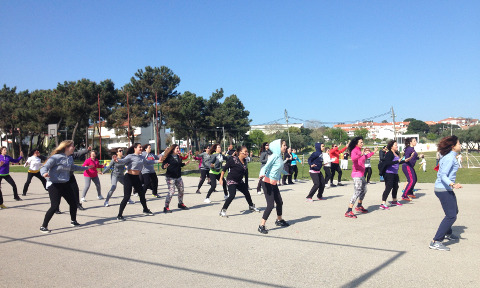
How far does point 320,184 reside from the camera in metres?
11.4

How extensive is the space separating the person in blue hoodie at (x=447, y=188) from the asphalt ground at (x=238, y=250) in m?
0.27

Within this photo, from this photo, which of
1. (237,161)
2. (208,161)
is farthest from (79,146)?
(237,161)

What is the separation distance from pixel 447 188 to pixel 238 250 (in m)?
3.45

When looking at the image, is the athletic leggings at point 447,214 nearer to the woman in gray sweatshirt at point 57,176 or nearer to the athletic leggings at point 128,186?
the athletic leggings at point 128,186

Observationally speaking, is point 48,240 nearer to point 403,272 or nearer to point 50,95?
point 403,272

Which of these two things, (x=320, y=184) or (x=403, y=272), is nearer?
(x=403, y=272)

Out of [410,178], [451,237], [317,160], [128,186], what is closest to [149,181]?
[128,186]

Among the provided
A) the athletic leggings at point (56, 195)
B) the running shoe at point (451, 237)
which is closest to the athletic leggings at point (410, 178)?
the running shoe at point (451, 237)

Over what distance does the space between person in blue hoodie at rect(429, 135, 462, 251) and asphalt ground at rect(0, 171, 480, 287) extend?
266 millimetres

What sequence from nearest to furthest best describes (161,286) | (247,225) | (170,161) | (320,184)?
(161,286), (247,225), (170,161), (320,184)

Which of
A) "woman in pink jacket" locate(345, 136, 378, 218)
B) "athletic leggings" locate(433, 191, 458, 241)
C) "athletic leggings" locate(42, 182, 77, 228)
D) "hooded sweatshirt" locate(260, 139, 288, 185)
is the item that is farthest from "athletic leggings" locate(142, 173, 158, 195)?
"athletic leggings" locate(433, 191, 458, 241)

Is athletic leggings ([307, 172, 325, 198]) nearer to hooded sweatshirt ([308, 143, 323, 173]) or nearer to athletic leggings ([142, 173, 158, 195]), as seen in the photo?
hooded sweatshirt ([308, 143, 323, 173])

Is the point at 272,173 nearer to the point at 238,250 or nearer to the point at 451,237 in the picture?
the point at 238,250

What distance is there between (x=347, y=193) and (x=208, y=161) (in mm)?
5256
